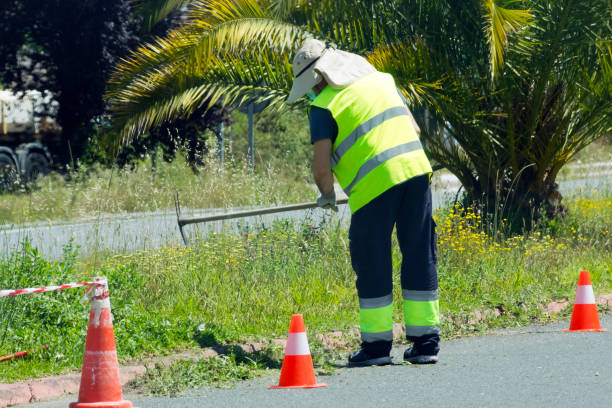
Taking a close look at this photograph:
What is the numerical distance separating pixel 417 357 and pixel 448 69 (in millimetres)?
4572

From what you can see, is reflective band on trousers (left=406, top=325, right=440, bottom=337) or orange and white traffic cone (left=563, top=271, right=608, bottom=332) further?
orange and white traffic cone (left=563, top=271, right=608, bottom=332)

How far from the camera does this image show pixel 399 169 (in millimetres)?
5793

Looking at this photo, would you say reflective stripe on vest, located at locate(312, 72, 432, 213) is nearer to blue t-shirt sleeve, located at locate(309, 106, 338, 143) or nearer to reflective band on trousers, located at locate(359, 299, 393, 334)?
blue t-shirt sleeve, located at locate(309, 106, 338, 143)

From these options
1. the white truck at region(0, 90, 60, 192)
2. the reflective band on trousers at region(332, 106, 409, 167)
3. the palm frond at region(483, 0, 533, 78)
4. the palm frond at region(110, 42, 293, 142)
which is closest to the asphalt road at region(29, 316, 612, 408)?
the reflective band on trousers at region(332, 106, 409, 167)

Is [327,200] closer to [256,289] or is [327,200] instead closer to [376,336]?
[376,336]

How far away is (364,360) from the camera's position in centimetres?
591

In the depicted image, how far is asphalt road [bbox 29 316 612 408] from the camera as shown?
496 cm

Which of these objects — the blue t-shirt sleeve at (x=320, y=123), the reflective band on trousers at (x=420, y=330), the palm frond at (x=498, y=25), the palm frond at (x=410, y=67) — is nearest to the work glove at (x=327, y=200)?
the blue t-shirt sleeve at (x=320, y=123)

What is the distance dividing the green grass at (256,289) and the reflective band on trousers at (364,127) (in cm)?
128

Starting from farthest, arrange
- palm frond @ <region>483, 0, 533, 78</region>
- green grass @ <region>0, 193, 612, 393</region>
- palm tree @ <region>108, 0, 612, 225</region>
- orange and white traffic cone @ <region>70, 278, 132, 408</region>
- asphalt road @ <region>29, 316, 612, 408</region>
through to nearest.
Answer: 1. palm tree @ <region>108, 0, 612, 225</region>
2. palm frond @ <region>483, 0, 533, 78</region>
3. green grass @ <region>0, 193, 612, 393</region>
4. asphalt road @ <region>29, 316, 612, 408</region>
5. orange and white traffic cone @ <region>70, 278, 132, 408</region>

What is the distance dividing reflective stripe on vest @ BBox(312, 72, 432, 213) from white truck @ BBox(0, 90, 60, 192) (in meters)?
15.5

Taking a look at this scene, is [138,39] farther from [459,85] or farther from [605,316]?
[605,316]

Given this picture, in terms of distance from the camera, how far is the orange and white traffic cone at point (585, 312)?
675cm

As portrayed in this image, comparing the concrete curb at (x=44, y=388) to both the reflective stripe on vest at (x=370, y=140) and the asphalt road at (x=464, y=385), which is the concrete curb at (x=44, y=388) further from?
the reflective stripe on vest at (x=370, y=140)
